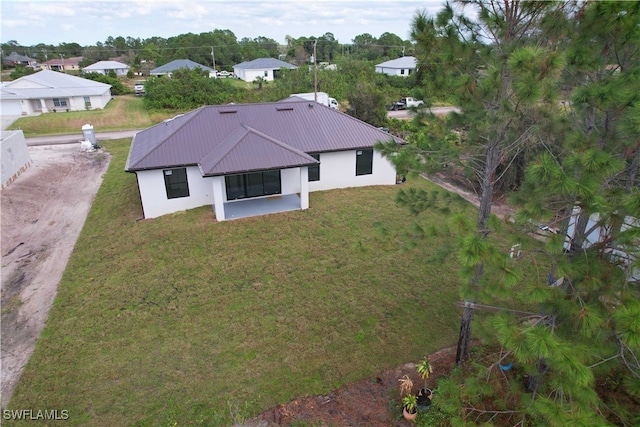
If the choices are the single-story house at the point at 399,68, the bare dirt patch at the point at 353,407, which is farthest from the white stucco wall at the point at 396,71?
the bare dirt patch at the point at 353,407

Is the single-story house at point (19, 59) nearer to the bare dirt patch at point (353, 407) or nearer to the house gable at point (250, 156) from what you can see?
the house gable at point (250, 156)

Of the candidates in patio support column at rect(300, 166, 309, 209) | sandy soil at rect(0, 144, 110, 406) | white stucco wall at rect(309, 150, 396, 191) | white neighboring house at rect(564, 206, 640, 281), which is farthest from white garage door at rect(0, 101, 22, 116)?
white neighboring house at rect(564, 206, 640, 281)

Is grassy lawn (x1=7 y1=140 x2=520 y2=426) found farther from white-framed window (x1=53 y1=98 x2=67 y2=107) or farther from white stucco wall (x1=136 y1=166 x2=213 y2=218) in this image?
white-framed window (x1=53 y1=98 x2=67 y2=107)

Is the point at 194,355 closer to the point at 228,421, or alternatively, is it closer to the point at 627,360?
the point at 228,421

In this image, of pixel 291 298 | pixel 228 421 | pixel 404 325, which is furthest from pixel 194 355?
pixel 404 325

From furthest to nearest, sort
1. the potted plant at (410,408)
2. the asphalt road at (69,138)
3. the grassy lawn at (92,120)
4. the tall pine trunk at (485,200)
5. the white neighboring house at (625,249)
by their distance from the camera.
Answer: the grassy lawn at (92,120) → the asphalt road at (69,138) → the potted plant at (410,408) → the tall pine trunk at (485,200) → the white neighboring house at (625,249)

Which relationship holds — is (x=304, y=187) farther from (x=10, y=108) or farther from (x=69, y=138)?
(x=10, y=108)
